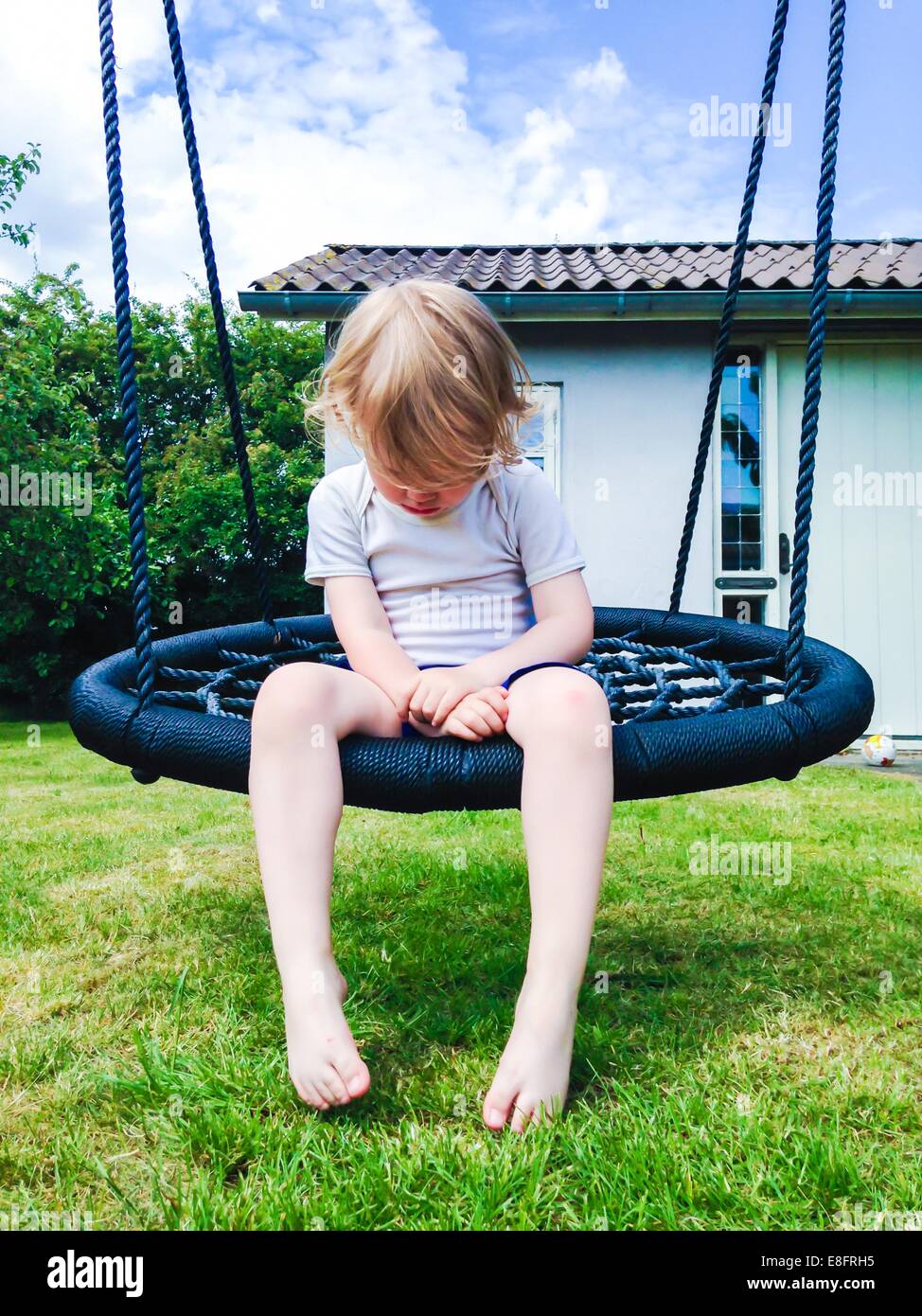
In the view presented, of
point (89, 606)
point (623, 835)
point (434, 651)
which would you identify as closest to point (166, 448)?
point (89, 606)

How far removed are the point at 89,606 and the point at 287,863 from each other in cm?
766

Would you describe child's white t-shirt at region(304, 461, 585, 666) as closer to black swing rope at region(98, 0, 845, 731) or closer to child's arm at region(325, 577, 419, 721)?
child's arm at region(325, 577, 419, 721)

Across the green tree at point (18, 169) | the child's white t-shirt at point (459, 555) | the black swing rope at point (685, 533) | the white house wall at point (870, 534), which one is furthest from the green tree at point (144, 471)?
the child's white t-shirt at point (459, 555)

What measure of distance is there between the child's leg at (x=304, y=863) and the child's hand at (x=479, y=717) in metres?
0.14

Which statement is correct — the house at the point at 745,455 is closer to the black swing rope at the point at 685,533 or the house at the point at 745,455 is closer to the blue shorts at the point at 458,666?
the black swing rope at the point at 685,533

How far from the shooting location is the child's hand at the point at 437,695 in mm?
1063

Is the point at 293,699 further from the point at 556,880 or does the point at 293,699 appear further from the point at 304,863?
the point at 556,880

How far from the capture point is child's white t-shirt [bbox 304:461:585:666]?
1315 mm

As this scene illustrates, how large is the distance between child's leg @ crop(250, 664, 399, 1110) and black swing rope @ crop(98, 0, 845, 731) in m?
0.18

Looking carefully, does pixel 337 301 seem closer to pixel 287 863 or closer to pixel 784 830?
pixel 784 830

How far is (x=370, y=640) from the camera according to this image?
1.26 meters

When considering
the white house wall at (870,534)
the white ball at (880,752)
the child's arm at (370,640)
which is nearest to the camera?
the child's arm at (370,640)

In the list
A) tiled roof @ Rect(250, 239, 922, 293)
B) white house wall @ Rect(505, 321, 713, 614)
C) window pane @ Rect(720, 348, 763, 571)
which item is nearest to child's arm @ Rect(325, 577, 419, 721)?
tiled roof @ Rect(250, 239, 922, 293)

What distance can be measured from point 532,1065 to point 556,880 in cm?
18
